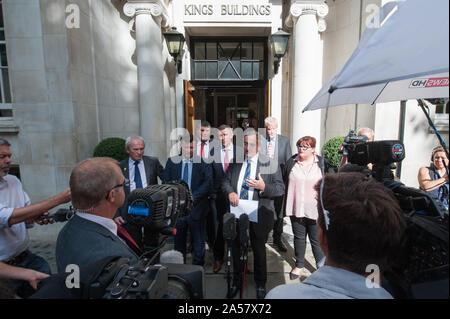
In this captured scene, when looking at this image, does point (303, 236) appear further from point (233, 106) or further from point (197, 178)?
point (233, 106)

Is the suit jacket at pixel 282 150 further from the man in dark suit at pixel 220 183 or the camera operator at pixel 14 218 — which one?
the camera operator at pixel 14 218

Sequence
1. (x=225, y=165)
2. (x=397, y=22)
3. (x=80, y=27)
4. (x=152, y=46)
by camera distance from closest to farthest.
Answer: (x=397, y=22) → (x=225, y=165) → (x=80, y=27) → (x=152, y=46)

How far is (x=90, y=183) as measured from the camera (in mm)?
1252

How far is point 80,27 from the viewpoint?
4.79 m

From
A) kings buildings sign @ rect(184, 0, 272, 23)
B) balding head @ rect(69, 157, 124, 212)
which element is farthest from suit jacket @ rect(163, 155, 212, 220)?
kings buildings sign @ rect(184, 0, 272, 23)

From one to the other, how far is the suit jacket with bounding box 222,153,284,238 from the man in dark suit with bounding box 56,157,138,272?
1675 mm

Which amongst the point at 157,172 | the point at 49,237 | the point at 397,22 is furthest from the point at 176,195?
A: the point at 49,237

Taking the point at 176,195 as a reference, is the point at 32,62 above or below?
above

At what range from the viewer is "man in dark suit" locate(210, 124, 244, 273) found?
131 inches

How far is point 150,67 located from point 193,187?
3.79m

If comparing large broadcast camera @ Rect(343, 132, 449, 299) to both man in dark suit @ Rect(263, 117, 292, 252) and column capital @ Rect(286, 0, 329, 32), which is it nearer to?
man in dark suit @ Rect(263, 117, 292, 252)
